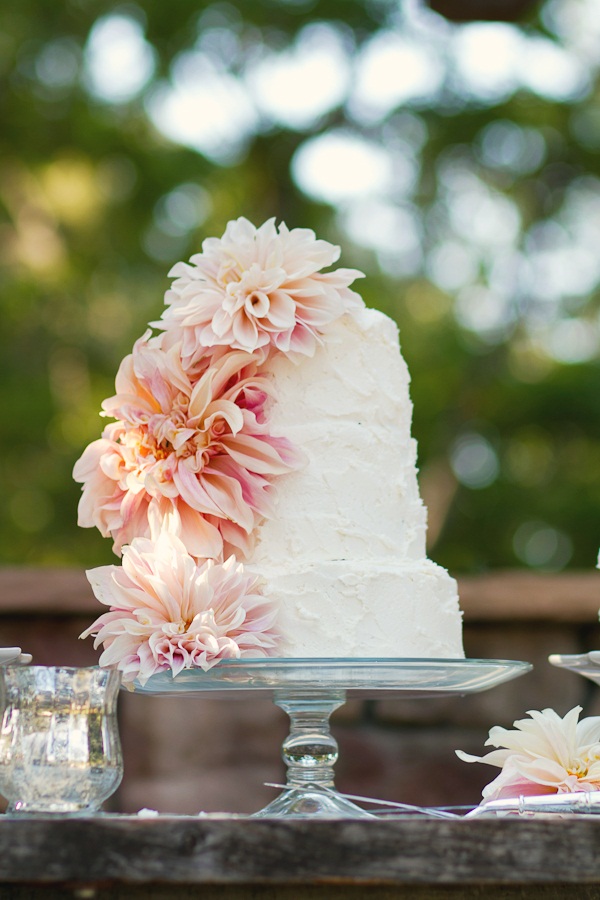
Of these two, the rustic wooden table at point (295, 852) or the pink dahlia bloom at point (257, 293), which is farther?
the pink dahlia bloom at point (257, 293)

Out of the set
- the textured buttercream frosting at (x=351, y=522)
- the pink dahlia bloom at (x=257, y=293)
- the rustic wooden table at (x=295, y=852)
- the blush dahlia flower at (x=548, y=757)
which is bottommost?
the rustic wooden table at (x=295, y=852)

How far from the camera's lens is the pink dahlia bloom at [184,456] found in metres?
1.29

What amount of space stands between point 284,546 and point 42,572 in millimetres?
1648

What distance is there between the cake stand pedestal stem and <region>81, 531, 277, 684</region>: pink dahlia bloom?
0.08 metres

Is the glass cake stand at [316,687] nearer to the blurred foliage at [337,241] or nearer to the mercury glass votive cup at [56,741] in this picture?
the mercury glass votive cup at [56,741]

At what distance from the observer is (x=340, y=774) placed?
286 centimetres

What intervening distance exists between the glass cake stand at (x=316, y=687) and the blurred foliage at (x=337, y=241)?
5207mm

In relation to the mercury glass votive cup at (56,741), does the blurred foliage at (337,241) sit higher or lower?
higher

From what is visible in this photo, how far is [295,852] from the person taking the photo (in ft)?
2.71

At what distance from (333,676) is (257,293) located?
17.4 inches

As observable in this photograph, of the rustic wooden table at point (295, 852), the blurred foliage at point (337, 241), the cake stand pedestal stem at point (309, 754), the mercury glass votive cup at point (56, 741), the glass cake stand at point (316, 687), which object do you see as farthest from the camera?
the blurred foliage at point (337, 241)

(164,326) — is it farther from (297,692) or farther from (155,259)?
(155,259)

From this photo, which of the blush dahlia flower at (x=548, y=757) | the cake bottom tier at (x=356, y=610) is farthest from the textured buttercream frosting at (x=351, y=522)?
the blush dahlia flower at (x=548, y=757)

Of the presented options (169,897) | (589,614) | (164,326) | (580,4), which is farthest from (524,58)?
(169,897)
